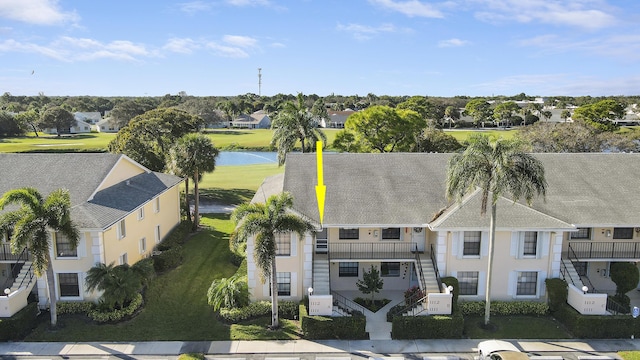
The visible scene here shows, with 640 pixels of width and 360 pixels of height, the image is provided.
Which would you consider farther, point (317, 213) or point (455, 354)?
point (317, 213)

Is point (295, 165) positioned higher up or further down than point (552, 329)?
higher up

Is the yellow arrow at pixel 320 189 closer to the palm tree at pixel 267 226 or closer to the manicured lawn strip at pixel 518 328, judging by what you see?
the palm tree at pixel 267 226

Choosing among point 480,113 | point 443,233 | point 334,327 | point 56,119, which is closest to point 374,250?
point 443,233

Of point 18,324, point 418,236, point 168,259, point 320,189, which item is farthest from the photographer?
point 168,259

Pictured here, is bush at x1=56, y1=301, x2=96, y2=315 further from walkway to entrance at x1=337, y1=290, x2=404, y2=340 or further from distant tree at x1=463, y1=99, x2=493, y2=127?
distant tree at x1=463, y1=99, x2=493, y2=127

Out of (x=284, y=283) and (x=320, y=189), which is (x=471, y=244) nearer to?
(x=320, y=189)

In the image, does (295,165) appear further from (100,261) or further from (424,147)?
(424,147)

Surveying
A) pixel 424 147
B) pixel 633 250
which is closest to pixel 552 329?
pixel 633 250
